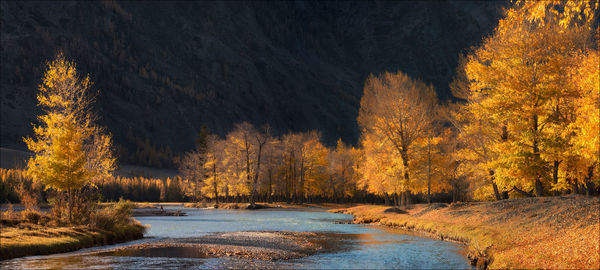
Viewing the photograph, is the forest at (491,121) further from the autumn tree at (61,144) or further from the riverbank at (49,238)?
the riverbank at (49,238)

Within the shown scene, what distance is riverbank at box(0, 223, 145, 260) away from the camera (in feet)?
92.2

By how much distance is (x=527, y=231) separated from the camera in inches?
1128

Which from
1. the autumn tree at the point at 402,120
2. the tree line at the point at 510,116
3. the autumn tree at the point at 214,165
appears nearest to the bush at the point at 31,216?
the tree line at the point at 510,116

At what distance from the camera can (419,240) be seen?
3716 cm

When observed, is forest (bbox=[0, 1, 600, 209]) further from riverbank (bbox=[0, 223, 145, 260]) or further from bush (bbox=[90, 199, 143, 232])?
riverbank (bbox=[0, 223, 145, 260])

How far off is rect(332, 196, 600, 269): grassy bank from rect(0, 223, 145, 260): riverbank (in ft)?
74.2

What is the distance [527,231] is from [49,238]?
27.0 meters

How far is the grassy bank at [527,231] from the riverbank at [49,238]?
22.6 meters

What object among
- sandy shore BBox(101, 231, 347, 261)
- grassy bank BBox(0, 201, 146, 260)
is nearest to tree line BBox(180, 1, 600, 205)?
sandy shore BBox(101, 231, 347, 261)

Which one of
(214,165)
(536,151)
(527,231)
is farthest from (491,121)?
(214,165)

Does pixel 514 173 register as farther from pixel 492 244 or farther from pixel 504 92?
pixel 492 244

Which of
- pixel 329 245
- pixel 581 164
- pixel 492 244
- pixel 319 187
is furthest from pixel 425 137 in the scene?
pixel 319 187

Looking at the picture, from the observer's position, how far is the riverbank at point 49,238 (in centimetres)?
2811

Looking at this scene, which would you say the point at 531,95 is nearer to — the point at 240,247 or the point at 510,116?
the point at 510,116
